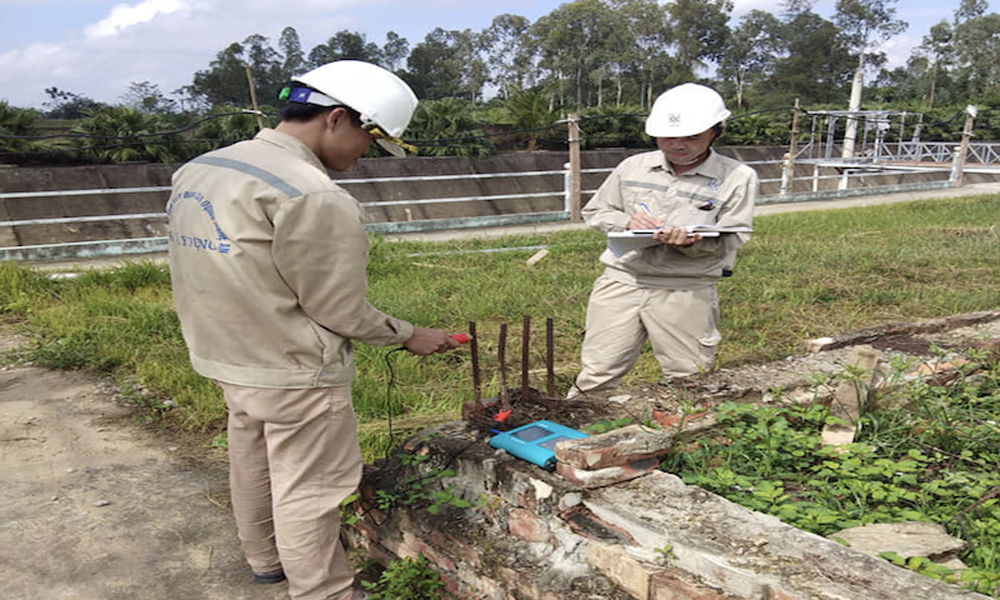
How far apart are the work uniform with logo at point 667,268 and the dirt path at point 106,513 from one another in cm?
174

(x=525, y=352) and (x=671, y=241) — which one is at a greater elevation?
(x=671, y=241)

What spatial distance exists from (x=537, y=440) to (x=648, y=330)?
100 centimetres

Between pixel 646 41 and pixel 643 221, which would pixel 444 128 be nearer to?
pixel 643 221

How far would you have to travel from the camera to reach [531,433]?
2.54m

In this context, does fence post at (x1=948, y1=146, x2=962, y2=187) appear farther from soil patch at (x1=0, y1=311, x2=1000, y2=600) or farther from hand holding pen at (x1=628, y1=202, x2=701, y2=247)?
hand holding pen at (x1=628, y1=202, x2=701, y2=247)

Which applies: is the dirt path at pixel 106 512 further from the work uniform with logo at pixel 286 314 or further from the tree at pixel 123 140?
the tree at pixel 123 140

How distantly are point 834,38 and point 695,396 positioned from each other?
5646 centimetres

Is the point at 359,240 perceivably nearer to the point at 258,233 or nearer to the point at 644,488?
the point at 258,233

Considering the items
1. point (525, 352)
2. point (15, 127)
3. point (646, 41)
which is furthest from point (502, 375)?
point (646, 41)

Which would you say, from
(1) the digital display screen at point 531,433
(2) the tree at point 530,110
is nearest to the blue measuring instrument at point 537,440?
(1) the digital display screen at point 531,433

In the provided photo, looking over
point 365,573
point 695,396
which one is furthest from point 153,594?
point 695,396

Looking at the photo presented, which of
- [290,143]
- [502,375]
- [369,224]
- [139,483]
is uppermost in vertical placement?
[290,143]

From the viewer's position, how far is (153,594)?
2371 millimetres

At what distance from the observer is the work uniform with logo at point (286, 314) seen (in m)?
1.87
